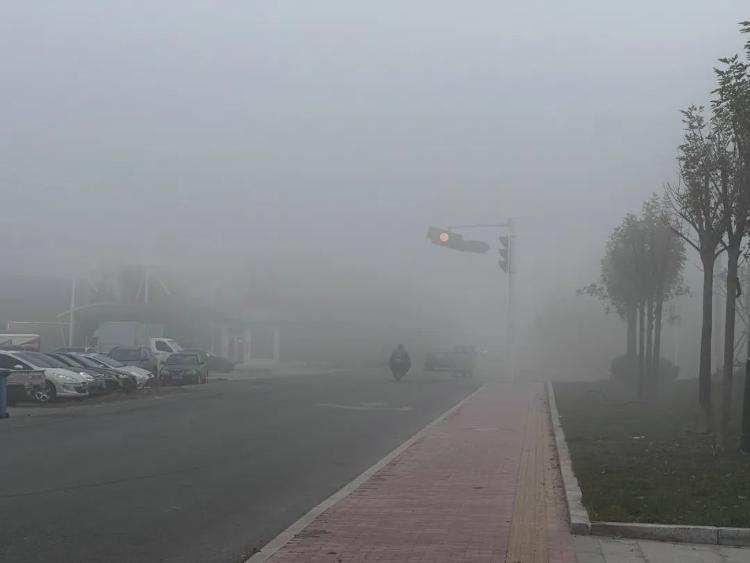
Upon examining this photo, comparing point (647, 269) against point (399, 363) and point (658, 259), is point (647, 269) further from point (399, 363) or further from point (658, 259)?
point (399, 363)

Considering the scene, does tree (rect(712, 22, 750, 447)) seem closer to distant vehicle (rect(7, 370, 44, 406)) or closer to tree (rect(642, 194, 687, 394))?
tree (rect(642, 194, 687, 394))

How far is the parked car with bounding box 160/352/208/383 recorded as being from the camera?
105 feet

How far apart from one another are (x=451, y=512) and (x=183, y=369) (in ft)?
81.3

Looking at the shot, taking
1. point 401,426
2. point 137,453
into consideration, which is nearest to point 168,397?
point 401,426

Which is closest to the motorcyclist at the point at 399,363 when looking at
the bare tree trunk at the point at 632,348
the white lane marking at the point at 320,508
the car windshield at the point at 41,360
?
the bare tree trunk at the point at 632,348

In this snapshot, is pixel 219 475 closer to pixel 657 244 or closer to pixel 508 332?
pixel 657 244

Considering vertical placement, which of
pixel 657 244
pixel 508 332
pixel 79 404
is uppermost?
pixel 657 244

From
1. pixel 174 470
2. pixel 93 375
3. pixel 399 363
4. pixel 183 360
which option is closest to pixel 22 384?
pixel 93 375

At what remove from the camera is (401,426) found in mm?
17812

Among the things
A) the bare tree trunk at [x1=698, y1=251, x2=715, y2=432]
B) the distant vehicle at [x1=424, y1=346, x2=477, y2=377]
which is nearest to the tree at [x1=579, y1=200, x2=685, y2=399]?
the bare tree trunk at [x1=698, y1=251, x2=715, y2=432]

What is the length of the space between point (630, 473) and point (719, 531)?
127 inches

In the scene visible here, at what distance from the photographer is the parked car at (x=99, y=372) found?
2417 cm

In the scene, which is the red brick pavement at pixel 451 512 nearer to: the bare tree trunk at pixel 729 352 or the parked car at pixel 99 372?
the bare tree trunk at pixel 729 352

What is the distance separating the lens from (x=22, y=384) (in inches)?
843
